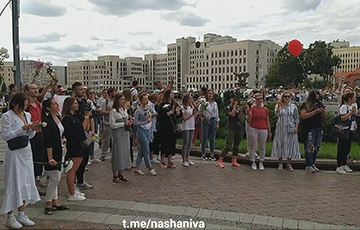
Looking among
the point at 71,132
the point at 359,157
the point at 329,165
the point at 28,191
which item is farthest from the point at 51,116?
the point at 359,157

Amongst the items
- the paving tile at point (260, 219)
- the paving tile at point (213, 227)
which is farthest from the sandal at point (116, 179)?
the paving tile at point (260, 219)

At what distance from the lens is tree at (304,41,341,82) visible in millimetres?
80688

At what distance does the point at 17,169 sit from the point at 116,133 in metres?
2.68

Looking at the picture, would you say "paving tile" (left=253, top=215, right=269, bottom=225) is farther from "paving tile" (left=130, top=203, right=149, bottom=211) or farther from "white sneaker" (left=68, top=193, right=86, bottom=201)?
"white sneaker" (left=68, top=193, right=86, bottom=201)

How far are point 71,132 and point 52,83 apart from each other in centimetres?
279

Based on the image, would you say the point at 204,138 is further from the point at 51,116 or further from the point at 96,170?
the point at 51,116

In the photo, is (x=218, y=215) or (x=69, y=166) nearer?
(x=218, y=215)

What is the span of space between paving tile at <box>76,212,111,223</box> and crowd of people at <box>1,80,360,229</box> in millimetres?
520

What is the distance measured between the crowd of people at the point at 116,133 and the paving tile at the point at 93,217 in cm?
52

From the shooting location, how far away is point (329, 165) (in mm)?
9188

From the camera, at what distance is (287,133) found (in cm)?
900

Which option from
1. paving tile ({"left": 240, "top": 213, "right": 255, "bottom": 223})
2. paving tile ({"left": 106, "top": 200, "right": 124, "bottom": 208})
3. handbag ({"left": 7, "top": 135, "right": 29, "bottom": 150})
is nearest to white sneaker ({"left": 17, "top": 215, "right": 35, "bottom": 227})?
handbag ({"left": 7, "top": 135, "right": 29, "bottom": 150})

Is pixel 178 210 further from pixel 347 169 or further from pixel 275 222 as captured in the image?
pixel 347 169

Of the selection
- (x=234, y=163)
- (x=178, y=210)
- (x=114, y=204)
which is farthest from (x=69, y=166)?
(x=234, y=163)
